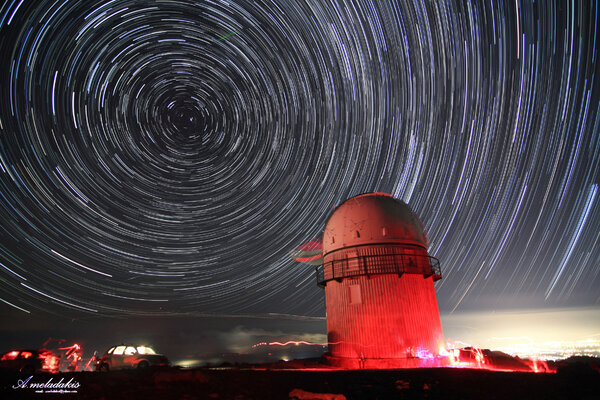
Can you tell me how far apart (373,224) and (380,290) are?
3.20 m

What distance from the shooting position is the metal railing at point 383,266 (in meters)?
15.0

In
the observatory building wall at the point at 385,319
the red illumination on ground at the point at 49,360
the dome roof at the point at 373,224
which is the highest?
the dome roof at the point at 373,224

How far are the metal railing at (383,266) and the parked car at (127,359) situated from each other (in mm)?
8165

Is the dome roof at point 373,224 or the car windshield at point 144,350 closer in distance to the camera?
the car windshield at point 144,350

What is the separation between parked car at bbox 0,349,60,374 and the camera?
11.8m

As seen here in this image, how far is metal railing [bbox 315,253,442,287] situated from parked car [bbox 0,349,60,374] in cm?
1186

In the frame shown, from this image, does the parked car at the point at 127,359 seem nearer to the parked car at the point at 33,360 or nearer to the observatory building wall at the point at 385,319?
the parked car at the point at 33,360

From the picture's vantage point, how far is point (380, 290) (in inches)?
585

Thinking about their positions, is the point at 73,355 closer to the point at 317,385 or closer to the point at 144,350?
the point at 144,350

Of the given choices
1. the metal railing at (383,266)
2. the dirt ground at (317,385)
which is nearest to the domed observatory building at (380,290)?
the metal railing at (383,266)

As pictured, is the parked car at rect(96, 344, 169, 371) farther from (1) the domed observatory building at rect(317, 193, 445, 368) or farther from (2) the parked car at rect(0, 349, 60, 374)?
(1) the domed observatory building at rect(317, 193, 445, 368)

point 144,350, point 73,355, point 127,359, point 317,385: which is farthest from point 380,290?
point 73,355

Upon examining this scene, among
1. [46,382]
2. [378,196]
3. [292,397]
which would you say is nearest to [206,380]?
[292,397]

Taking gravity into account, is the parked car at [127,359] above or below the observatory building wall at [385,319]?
below
